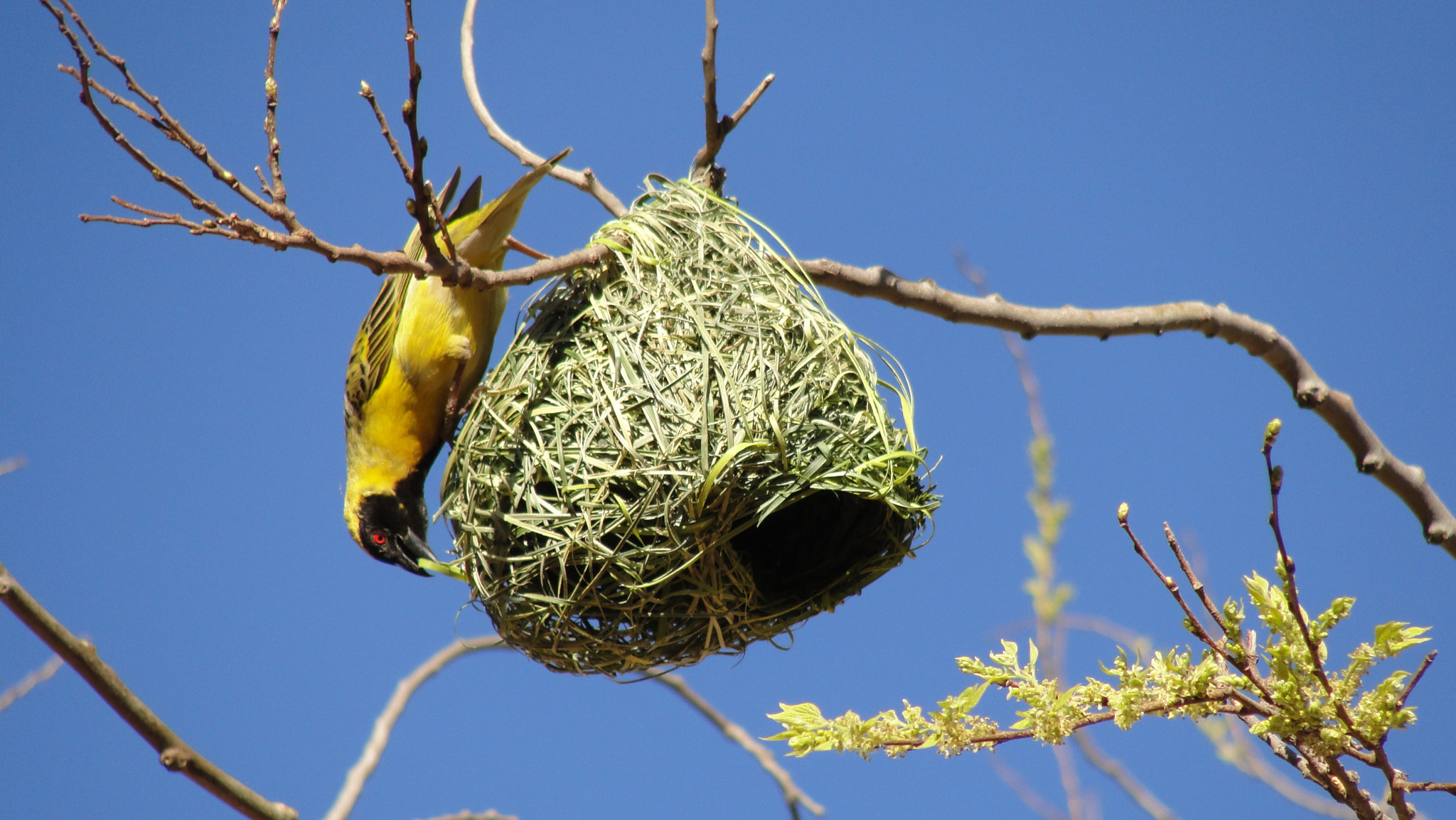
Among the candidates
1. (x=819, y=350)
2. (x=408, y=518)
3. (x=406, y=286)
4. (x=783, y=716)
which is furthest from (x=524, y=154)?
(x=783, y=716)

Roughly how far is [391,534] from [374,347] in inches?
21.1

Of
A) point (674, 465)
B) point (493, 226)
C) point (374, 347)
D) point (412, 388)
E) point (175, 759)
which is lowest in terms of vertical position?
point (175, 759)

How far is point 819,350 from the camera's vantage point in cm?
215

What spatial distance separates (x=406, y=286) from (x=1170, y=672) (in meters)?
2.35

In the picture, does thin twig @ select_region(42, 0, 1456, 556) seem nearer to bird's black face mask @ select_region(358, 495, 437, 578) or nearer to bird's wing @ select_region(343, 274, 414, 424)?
bird's wing @ select_region(343, 274, 414, 424)

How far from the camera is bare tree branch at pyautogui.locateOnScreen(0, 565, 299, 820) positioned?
4.09 ft

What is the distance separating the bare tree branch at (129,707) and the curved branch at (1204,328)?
160 cm

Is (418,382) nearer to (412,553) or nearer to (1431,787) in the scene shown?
(412,553)

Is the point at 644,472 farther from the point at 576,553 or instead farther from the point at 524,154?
the point at 524,154

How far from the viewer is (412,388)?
2973mm

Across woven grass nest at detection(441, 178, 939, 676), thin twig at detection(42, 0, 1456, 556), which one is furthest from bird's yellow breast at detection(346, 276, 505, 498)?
woven grass nest at detection(441, 178, 939, 676)

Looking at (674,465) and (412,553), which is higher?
(412,553)

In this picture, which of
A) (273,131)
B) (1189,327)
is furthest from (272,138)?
(1189,327)

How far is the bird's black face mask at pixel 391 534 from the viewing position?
9.60 ft
